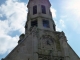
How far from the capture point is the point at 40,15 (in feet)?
103

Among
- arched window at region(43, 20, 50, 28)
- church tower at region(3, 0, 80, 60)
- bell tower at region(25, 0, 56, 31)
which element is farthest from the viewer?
arched window at region(43, 20, 50, 28)

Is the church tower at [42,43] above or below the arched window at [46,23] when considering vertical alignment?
below

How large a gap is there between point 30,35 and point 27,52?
3.22m

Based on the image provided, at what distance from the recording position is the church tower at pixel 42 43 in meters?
24.6

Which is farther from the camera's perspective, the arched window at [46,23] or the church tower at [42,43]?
the arched window at [46,23]

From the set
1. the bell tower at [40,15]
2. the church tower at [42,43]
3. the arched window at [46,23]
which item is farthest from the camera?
the arched window at [46,23]

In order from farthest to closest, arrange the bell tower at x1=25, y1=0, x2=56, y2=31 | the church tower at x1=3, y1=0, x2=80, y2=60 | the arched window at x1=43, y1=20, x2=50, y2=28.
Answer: the arched window at x1=43, y1=20, x2=50, y2=28 < the bell tower at x1=25, y1=0, x2=56, y2=31 < the church tower at x1=3, y1=0, x2=80, y2=60

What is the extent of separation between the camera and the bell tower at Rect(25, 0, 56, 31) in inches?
1198

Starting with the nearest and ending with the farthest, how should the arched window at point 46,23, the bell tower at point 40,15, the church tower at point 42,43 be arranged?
1. the church tower at point 42,43
2. the bell tower at point 40,15
3. the arched window at point 46,23

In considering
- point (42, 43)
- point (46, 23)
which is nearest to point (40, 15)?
point (46, 23)

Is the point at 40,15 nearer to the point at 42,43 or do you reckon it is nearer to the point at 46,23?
the point at 46,23

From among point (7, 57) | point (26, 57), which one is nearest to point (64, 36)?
point (26, 57)

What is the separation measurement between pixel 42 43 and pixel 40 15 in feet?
21.2

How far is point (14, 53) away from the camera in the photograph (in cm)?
2438
